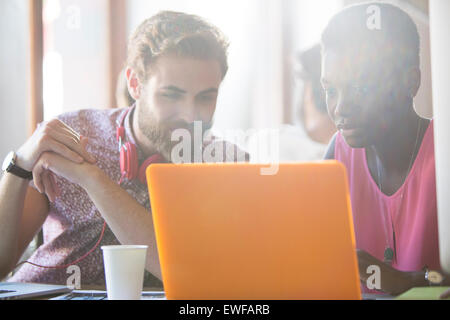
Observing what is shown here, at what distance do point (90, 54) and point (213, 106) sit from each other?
0.61 meters

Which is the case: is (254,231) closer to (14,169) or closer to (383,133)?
(14,169)

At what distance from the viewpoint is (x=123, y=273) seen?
997 mm

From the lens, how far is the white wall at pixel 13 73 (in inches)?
81.3

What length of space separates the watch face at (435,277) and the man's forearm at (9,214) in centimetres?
151

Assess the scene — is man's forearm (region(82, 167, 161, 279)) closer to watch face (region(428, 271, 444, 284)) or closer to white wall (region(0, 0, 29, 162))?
white wall (region(0, 0, 29, 162))

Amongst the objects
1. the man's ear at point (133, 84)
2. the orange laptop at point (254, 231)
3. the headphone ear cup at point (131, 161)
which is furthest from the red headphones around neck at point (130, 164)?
the orange laptop at point (254, 231)

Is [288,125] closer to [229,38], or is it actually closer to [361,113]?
[361,113]

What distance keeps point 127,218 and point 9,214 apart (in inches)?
17.3

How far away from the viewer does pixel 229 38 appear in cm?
211

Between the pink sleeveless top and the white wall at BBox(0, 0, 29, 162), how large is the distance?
138cm

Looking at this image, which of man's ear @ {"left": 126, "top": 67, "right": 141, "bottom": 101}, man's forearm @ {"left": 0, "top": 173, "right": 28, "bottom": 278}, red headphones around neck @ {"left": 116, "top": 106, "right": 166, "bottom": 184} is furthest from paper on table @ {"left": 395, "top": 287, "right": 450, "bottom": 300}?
man's ear @ {"left": 126, "top": 67, "right": 141, "bottom": 101}

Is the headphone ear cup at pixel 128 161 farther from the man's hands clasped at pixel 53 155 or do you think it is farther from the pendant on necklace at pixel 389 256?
the pendant on necklace at pixel 389 256

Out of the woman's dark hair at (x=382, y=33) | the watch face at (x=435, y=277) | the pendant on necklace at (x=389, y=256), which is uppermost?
the woman's dark hair at (x=382, y=33)

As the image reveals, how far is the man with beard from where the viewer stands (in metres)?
1.59
